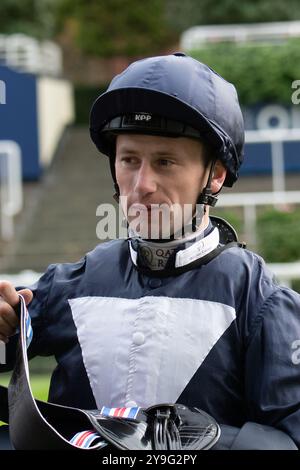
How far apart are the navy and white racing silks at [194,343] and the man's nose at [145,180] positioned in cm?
22

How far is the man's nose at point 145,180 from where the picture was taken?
1.98m

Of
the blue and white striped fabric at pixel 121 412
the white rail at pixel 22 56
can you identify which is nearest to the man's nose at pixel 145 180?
the blue and white striped fabric at pixel 121 412

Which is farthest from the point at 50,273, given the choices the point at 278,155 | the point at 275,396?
the point at 278,155

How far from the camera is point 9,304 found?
6.81 feet

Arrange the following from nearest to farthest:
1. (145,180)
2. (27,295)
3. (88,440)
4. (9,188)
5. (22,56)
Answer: (88,440), (145,180), (27,295), (9,188), (22,56)

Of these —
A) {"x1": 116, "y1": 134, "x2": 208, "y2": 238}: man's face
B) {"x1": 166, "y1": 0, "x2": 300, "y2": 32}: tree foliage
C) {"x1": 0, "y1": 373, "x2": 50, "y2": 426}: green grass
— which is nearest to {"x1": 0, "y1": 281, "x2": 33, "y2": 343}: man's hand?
{"x1": 116, "y1": 134, "x2": 208, "y2": 238}: man's face

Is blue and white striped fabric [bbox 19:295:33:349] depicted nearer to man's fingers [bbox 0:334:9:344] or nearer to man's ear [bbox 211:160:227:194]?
man's fingers [bbox 0:334:9:344]

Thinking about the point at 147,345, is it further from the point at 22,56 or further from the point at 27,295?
the point at 22,56

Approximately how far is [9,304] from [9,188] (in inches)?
537

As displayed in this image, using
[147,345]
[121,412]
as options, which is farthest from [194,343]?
[121,412]

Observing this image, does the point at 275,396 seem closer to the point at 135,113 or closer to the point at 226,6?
the point at 135,113

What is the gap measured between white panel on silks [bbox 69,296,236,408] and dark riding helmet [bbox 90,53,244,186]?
1.25ft

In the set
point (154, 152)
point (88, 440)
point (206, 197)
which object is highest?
point (154, 152)

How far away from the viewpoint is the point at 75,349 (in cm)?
212
